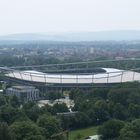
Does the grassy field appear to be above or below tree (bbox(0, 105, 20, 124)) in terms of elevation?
below

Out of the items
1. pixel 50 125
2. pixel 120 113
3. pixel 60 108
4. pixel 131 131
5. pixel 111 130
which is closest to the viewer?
pixel 131 131

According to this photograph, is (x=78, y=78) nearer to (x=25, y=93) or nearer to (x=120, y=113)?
(x=25, y=93)

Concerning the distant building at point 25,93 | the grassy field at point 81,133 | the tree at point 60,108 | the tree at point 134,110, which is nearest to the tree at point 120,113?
the tree at point 134,110

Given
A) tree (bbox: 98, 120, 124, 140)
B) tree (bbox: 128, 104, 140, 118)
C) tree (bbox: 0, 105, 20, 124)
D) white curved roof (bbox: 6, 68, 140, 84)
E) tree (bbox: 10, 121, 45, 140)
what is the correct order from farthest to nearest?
white curved roof (bbox: 6, 68, 140, 84)
tree (bbox: 128, 104, 140, 118)
tree (bbox: 0, 105, 20, 124)
tree (bbox: 98, 120, 124, 140)
tree (bbox: 10, 121, 45, 140)

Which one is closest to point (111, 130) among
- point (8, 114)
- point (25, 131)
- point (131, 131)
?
point (131, 131)

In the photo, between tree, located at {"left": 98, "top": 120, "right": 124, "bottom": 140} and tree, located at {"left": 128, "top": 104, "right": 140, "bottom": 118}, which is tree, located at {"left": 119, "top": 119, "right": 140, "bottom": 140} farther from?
tree, located at {"left": 128, "top": 104, "right": 140, "bottom": 118}

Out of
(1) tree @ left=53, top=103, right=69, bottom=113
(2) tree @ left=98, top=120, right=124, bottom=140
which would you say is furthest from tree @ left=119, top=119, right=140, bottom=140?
(1) tree @ left=53, top=103, right=69, bottom=113
